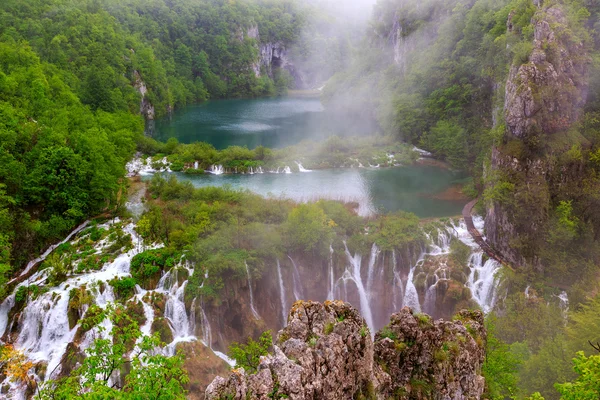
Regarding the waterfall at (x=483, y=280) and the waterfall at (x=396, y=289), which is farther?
the waterfall at (x=396, y=289)

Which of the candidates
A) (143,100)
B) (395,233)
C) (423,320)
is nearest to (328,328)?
(423,320)

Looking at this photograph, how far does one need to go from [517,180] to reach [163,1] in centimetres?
11636

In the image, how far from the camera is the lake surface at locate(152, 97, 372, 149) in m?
69.7

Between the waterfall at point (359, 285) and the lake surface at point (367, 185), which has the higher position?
the lake surface at point (367, 185)

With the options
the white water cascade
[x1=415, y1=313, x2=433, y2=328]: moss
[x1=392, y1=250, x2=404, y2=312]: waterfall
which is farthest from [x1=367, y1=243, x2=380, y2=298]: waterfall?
[x1=415, y1=313, x2=433, y2=328]: moss

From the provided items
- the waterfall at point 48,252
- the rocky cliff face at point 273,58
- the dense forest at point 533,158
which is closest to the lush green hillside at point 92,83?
the waterfall at point 48,252

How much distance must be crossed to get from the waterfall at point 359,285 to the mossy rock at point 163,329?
13.2 metres

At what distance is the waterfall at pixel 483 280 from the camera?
92.6ft

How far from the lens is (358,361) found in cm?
992

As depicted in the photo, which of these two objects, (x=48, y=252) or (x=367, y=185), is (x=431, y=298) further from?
(x=48, y=252)

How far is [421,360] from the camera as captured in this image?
11.1 m

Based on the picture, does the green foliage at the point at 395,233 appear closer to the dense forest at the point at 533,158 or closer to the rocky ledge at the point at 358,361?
the dense forest at the point at 533,158

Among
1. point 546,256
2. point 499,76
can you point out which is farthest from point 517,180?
point 499,76

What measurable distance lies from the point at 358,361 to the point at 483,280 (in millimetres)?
22669
